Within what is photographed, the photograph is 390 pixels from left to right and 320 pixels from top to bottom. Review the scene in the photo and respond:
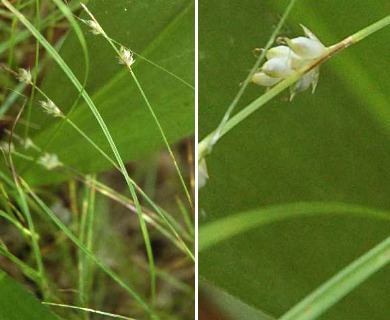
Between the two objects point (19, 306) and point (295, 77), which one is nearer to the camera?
A: point (295, 77)

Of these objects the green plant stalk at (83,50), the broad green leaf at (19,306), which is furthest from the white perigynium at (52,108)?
the broad green leaf at (19,306)

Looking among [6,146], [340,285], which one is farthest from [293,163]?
[6,146]

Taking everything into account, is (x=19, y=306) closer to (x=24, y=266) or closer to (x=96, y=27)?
(x=24, y=266)

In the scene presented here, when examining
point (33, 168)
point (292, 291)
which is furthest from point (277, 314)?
point (33, 168)

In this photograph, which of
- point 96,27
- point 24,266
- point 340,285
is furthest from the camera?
point 24,266

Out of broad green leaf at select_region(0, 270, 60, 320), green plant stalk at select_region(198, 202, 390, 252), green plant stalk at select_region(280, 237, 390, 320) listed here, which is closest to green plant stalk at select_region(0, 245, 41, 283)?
broad green leaf at select_region(0, 270, 60, 320)

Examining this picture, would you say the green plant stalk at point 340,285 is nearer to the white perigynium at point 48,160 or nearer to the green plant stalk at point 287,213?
the green plant stalk at point 287,213

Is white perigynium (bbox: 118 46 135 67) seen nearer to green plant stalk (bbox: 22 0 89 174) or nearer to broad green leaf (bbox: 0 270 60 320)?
green plant stalk (bbox: 22 0 89 174)
